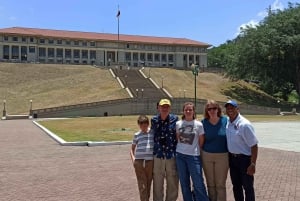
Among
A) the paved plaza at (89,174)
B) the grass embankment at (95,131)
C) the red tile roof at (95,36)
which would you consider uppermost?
the red tile roof at (95,36)

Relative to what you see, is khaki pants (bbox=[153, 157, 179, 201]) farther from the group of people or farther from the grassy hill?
the grassy hill

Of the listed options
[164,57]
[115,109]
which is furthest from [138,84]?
[164,57]

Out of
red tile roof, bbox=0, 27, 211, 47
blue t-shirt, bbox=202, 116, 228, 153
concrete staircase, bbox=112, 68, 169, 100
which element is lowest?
blue t-shirt, bbox=202, 116, 228, 153

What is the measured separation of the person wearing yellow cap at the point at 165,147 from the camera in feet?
22.5

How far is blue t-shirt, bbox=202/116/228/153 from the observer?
665 cm

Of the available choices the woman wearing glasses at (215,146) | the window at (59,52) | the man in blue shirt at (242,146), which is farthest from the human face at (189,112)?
the window at (59,52)

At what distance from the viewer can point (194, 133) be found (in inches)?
261

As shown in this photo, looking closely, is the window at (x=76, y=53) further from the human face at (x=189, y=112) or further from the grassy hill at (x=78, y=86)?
the human face at (x=189, y=112)

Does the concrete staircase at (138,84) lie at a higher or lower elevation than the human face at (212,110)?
higher

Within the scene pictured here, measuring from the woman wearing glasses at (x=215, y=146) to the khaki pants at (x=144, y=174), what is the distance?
0.90 metres

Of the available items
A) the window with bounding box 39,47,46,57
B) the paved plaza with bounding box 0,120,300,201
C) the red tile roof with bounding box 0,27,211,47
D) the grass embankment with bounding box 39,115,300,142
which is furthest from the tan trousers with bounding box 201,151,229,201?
the window with bounding box 39,47,46,57

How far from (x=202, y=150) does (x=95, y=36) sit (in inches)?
4655

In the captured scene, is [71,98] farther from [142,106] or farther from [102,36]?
[102,36]

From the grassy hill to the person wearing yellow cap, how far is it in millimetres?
54838
